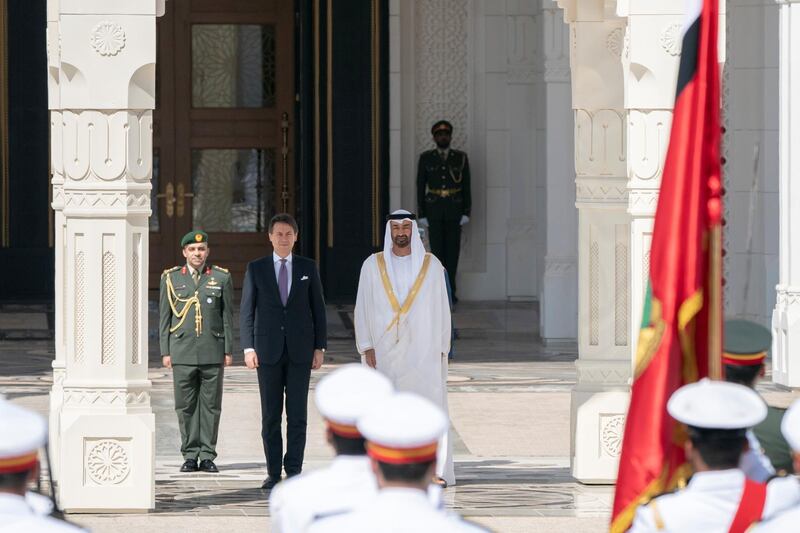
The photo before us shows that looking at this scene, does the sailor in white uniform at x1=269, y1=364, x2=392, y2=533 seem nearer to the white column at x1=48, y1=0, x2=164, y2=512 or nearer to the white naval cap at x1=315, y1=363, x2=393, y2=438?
the white naval cap at x1=315, y1=363, x2=393, y2=438

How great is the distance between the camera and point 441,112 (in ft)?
63.9

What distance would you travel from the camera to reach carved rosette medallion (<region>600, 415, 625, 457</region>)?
31.2 ft

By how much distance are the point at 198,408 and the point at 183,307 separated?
1.84ft

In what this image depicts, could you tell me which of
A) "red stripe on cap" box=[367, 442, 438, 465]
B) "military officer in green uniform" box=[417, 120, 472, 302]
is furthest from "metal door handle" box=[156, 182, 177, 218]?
"red stripe on cap" box=[367, 442, 438, 465]

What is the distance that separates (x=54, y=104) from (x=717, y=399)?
20.2 feet

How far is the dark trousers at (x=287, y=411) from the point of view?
365 inches

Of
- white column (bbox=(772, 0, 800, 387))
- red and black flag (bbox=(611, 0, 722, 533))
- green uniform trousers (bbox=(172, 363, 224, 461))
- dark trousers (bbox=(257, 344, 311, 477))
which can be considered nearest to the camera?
red and black flag (bbox=(611, 0, 722, 533))

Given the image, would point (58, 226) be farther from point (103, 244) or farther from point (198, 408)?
point (198, 408)

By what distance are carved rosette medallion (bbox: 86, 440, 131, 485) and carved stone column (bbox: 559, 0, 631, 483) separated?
242 centimetres

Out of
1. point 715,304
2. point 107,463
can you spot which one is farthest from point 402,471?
point 107,463

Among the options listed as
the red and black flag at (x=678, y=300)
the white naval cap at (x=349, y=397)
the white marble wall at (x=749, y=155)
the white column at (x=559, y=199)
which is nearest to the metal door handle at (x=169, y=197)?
the white column at (x=559, y=199)

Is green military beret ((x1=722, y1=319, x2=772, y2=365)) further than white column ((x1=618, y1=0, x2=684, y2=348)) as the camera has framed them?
No

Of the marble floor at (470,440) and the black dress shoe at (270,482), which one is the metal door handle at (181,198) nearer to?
the marble floor at (470,440)

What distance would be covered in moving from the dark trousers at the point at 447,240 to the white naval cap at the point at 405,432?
1517 cm
